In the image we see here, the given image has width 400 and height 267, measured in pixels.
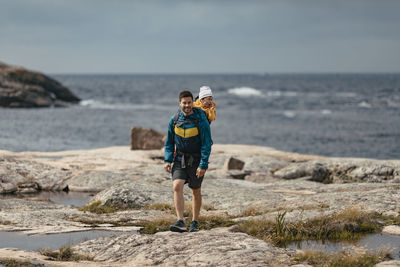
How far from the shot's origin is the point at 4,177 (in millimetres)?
14477

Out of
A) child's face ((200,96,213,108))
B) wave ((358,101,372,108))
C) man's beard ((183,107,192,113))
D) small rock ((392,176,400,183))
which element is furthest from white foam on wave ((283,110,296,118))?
man's beard ((183,107,192,113))

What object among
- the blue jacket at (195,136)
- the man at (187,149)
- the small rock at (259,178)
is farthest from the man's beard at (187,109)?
the small rock at (259,178)

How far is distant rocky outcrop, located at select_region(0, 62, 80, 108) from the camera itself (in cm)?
5688

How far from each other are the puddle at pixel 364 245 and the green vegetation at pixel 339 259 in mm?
345

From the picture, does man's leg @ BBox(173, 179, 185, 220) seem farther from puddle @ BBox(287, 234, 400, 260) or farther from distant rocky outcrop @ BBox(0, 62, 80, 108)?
distant rocky outcrop @ BBox(0, 62, 80, 108)

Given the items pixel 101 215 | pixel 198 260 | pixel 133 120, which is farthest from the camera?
pixel 133 120

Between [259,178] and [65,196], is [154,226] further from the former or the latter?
[259,178]

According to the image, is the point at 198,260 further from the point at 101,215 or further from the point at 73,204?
the point at 73,204

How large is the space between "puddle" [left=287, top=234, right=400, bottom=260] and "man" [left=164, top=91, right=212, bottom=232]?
5.91ft

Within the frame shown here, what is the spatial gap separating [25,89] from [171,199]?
167ft

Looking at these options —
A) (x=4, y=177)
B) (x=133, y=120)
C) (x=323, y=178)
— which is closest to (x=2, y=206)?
(x=4, y=177)

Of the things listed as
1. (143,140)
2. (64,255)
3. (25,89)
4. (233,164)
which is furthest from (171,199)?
(25,89)

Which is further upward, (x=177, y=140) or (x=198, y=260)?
(x=177, y=140)

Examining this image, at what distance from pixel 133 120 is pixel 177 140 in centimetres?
4235
